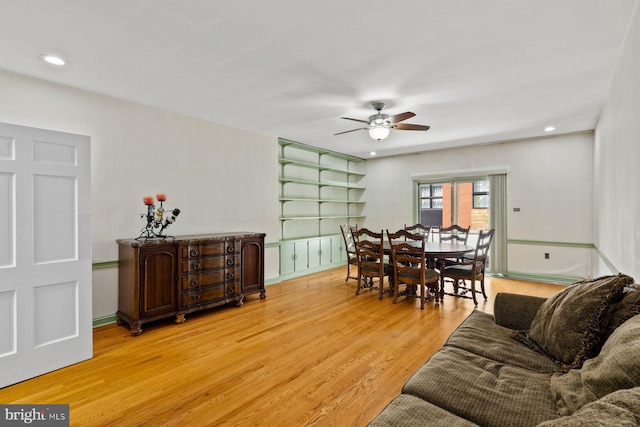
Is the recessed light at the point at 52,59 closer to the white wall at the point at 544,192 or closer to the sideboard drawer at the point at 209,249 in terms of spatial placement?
the sideboard drawer at the point at 209,249

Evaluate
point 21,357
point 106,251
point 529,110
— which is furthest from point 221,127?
point 529,110

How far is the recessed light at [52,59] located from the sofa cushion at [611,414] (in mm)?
3839

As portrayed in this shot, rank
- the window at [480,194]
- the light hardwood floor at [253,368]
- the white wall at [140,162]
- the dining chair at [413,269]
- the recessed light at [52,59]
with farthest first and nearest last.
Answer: the window at [480,194]
the dining chair at [413,269]
the white wall at [140,162]
the recessed light at [52,59]
the light hardwood floor at [253,368]

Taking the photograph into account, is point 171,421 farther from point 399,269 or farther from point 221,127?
point 221,127

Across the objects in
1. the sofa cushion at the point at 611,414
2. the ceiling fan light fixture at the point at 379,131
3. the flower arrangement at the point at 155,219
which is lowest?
the sofa cushion at the point at 611,414

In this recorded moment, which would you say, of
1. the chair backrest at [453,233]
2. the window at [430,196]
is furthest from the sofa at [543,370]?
the window at [430,196]

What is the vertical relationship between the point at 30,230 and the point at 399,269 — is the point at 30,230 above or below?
above

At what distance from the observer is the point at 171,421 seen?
195 centimetres

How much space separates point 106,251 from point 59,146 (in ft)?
4.42

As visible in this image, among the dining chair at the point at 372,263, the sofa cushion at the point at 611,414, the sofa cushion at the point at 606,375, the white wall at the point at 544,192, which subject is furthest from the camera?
the white wall at the point at 544,192

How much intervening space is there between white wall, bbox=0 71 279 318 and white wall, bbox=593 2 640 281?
4403mm

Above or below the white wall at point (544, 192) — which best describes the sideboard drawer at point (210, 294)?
below

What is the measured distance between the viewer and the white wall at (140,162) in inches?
125

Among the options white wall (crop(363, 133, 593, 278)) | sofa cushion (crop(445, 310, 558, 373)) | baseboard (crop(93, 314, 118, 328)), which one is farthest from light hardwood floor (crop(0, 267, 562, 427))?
white wall (crop(363, 133, 593, 278))
